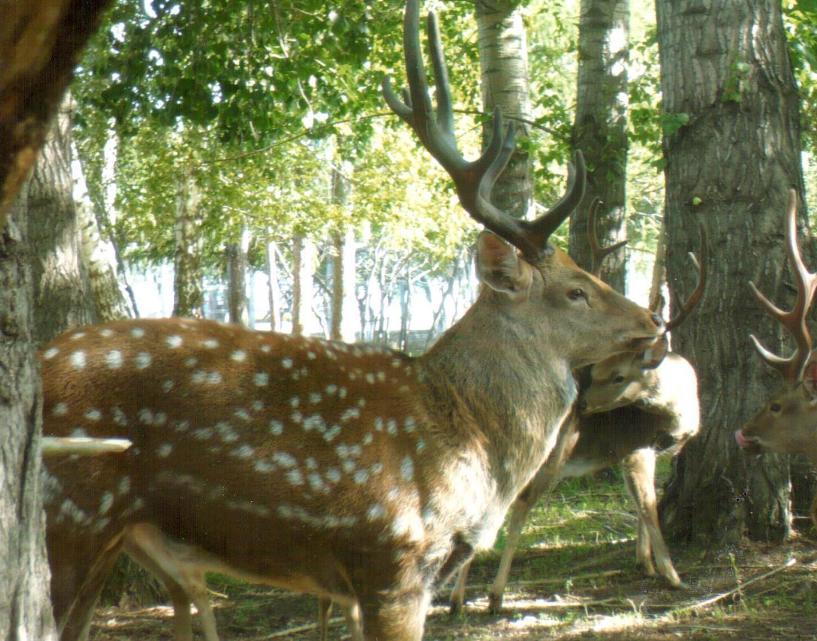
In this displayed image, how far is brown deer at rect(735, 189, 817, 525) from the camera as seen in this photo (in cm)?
682

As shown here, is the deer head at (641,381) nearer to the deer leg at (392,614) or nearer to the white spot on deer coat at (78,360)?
the deer leg at (392,614)

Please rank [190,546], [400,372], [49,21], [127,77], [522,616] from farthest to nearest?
[127,77] → [522,616] → [400,372] → [190,546] → [49,21]

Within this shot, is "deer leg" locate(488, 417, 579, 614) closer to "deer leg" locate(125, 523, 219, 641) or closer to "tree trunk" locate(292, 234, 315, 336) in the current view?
"deer leg" locate(125, 523, 219, 641)

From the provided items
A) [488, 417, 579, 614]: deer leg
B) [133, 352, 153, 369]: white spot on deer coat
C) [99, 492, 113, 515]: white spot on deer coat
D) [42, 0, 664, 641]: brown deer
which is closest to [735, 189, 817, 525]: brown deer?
[488, 417, 579, 614]: deer leg

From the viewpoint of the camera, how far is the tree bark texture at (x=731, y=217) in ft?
23.9

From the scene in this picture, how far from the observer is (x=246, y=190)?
22.3 metres

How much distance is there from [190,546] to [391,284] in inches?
2290

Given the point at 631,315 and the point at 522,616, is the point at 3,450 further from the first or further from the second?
the point at 522,616

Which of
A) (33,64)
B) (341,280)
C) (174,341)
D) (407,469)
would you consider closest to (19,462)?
(33,64)

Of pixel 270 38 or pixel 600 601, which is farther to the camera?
pixel 270 38

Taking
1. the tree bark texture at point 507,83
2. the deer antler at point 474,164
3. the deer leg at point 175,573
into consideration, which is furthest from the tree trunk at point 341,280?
the deer leg at point 175,573

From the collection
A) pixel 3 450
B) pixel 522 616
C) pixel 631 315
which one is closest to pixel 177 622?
pixel 522 616

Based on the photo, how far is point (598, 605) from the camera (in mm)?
6789

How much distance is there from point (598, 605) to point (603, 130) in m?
4.77
